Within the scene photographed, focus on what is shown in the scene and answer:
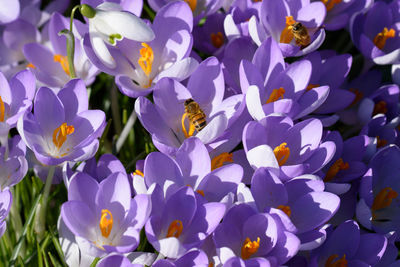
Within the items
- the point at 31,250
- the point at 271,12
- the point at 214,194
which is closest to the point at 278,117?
the point at 214,194

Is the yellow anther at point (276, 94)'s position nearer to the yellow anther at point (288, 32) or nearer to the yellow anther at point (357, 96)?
the yellow anther at point (288, 32)

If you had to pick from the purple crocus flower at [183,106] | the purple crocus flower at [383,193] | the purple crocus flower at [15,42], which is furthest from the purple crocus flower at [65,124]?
the purple crocus flower at [383,193]

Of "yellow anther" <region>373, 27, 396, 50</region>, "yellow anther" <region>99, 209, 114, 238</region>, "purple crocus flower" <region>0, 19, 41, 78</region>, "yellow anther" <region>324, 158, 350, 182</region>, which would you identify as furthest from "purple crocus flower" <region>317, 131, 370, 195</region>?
"purple crocus flower" <region>0, 19, 41, 78</region>

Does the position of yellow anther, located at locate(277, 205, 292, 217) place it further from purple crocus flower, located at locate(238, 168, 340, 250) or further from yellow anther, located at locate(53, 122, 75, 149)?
yellow anther, located at locate(53, 122, 75, 149)

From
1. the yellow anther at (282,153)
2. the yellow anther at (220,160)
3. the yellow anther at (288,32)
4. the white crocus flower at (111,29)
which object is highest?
the white crocus flower at (111,29)

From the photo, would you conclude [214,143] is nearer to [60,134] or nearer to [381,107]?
[60,134]

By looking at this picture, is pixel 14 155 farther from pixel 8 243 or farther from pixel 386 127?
pixel 386 127
